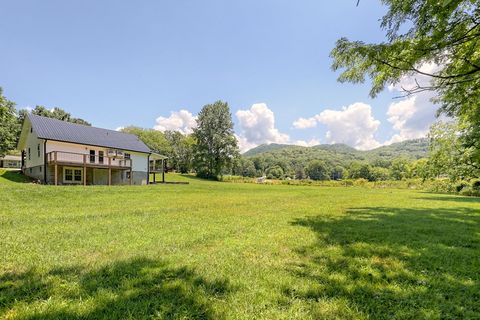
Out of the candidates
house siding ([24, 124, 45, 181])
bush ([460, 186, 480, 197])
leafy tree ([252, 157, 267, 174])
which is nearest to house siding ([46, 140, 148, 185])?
house siding ([24, 124, 45, 181])

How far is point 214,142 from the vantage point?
46.0m

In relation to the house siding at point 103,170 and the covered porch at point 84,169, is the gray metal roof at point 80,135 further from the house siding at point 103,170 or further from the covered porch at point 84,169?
the covered porch at point 84,169

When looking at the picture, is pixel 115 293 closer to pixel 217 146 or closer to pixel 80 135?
pixel 80 135

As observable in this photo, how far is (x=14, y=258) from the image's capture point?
4.09 metres

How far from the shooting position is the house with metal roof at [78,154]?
20297 mm

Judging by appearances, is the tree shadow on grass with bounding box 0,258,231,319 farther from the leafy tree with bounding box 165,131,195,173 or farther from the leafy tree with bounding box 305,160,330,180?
the leafy tree with bounding box 305,160,330,180

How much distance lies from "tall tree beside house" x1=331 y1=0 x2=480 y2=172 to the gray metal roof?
23.2m

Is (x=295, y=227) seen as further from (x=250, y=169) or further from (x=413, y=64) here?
(x=250, y=169)

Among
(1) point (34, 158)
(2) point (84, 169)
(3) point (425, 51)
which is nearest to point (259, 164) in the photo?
(1) point (34, 158)

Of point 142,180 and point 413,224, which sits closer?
point 413,224

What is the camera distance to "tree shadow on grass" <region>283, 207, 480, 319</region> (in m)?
2.78

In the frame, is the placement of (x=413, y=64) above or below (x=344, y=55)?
below

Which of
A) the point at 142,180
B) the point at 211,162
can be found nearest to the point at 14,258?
the point at 142,180

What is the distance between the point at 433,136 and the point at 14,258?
3255 cm
